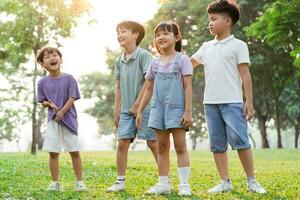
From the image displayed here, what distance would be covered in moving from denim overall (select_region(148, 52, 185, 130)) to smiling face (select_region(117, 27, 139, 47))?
80 cm

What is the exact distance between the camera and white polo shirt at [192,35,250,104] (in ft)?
22.2

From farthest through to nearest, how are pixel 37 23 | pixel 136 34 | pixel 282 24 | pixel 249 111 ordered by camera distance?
pixel 37 23 → pixel 282 24 → pixel 136 34 → pixel 249 111

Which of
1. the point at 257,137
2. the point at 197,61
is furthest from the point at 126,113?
the point at 257,137

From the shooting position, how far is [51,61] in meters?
7.39

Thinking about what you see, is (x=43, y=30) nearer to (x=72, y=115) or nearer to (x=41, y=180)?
(x=41, y=180)

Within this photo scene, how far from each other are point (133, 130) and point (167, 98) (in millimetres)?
758

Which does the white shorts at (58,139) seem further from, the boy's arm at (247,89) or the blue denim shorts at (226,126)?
the boy's arm at (247,89)

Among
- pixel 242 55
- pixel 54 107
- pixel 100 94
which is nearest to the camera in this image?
pixel 242 55

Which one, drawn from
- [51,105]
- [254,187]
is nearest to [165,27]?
[51,105]

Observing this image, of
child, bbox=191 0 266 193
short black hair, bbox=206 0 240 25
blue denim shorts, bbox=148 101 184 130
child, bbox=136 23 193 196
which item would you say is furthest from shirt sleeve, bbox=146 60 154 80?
short black hair, bbox=206 0 240 25

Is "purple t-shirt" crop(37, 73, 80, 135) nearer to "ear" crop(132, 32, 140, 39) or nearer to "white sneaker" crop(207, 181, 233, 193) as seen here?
"ear" crop(132, 32, 140, 39)

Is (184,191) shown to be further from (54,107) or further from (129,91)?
(54,107)

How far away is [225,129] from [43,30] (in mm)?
15847

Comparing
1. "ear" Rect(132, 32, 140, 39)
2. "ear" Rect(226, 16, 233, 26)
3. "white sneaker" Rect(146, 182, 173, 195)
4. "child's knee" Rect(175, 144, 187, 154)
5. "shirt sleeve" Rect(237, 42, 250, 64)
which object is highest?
"ear" Rect(226, 16, 233, 26)
